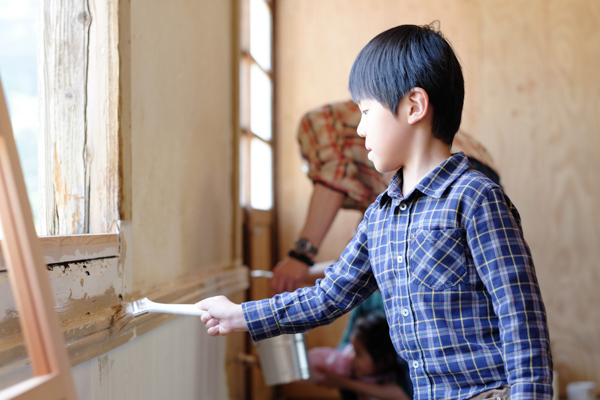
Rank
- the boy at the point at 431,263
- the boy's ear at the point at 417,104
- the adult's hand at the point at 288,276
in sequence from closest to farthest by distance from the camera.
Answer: the boy at the point at 431,263
the boy's ear at the point at 417,104
the adult's hand at the point at 288,276

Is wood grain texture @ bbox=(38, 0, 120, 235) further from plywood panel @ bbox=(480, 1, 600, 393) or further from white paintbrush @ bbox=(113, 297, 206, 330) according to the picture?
plywood panel @ bbox=(480, 1, 600, 393)

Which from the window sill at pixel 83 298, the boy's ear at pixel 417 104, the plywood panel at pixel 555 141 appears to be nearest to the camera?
the window sill at pixel 83 298

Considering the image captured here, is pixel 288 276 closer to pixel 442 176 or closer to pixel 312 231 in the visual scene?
pixel 312 231

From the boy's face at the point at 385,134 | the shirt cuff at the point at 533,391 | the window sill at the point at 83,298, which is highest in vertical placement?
the boy's face at the point at 385,134

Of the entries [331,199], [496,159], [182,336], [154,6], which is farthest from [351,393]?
[154,6]

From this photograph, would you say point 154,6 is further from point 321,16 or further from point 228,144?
point 321,16

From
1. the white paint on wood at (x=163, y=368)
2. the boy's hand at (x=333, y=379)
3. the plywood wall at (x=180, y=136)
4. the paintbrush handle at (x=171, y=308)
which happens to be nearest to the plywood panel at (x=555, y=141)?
the boy's hand at (x=333, y=379)

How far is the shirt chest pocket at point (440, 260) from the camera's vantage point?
0.73 metres

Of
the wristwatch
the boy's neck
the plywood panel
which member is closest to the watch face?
the wristwatch

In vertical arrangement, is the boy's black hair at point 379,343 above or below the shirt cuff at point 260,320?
below

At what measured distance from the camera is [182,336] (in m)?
1.12

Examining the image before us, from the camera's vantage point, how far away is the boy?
26.7 inches

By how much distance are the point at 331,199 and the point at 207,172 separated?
0.39 metres

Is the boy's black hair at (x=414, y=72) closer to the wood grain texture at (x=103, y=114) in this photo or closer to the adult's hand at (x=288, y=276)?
the wood grain texture at (x=103, y=114)
